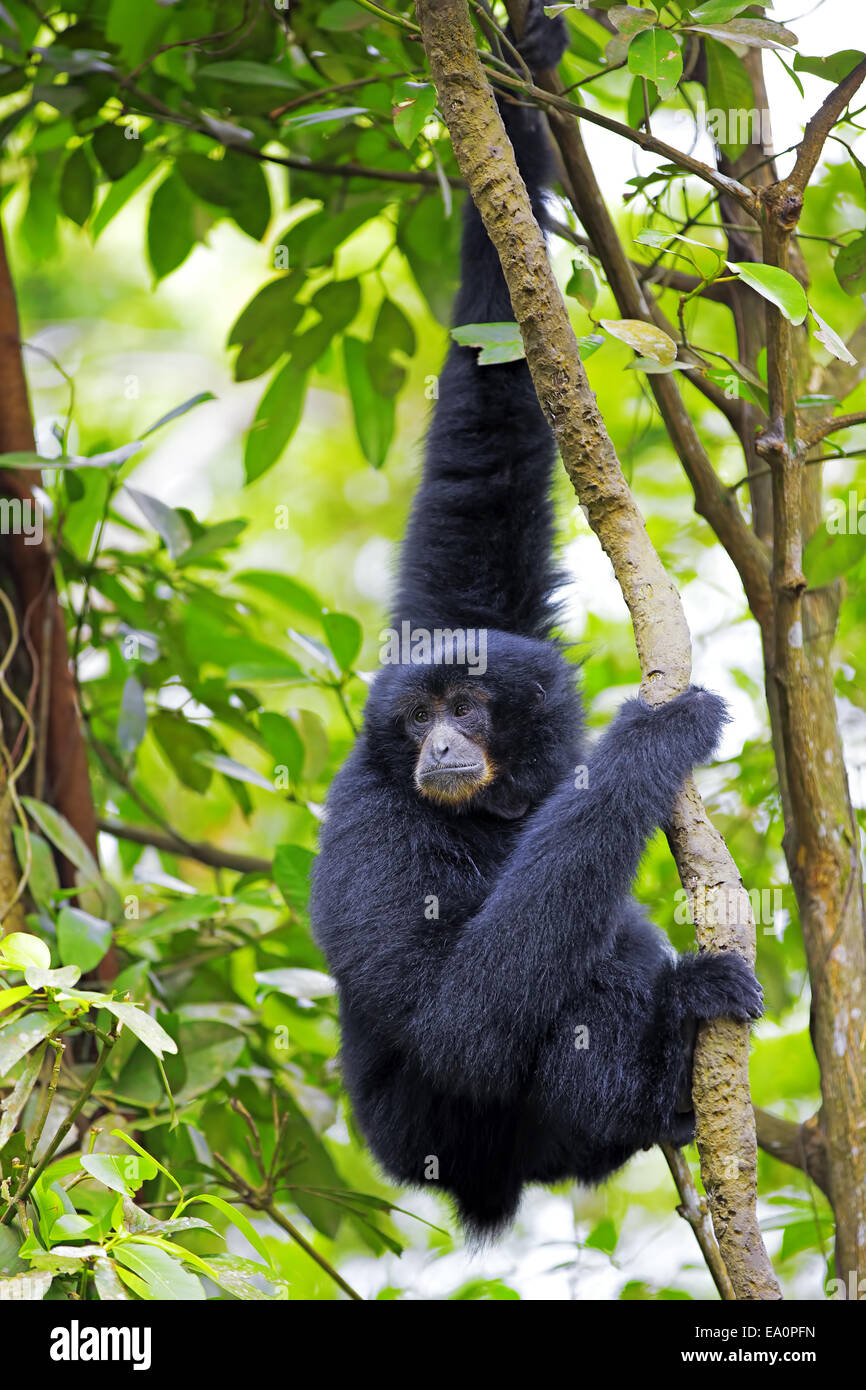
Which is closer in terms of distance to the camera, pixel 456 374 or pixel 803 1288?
pixel 456 374

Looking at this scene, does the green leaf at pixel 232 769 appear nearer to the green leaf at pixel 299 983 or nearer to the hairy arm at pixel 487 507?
the green leaf at pixel 299 983

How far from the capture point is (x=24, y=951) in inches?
94.7

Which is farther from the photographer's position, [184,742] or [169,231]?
[184,742]

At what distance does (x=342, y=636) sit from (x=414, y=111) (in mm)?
1851

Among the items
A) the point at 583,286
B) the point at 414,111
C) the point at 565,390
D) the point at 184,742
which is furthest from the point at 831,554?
the point at 184,742

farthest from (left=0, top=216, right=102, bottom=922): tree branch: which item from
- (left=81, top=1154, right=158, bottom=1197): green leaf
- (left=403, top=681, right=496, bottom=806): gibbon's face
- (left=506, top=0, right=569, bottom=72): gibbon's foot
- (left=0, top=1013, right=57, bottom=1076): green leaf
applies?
(left=81, top=1154, right=158, bottom=1197): green leaf

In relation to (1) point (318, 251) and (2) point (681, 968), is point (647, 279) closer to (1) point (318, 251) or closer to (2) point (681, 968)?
(1) point (318, 251)

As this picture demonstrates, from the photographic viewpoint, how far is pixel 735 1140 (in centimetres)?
243

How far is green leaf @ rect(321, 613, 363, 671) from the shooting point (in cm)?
444

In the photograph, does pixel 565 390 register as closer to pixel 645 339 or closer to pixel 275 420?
pixel 645 339

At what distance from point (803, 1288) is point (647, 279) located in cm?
411

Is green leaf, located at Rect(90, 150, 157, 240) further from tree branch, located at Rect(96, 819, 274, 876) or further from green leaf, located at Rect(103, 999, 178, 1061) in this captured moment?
green leaf, located at Rect(103, 999, 178, 1061)

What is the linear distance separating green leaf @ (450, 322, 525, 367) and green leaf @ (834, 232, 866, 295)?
0.97m
